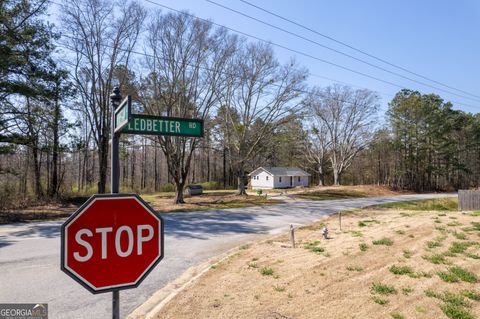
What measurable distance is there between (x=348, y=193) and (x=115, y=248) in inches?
1427

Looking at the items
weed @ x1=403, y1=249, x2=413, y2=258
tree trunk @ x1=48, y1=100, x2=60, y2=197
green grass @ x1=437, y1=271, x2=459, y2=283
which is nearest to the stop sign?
green grass @ x1=437, y1=271, x2=459, y2=283

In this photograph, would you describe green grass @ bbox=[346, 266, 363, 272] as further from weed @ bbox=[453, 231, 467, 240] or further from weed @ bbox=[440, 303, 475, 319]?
weed @ bbox=[453, 231, 467, 240]

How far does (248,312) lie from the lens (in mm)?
4559

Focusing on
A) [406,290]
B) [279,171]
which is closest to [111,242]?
[406,290]

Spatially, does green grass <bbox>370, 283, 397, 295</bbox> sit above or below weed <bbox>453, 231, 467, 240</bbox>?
below

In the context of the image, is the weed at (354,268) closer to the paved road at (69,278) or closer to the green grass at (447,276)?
the green grass at (447,276)

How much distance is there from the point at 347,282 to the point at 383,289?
0.63 m

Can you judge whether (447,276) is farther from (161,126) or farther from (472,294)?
(161,126)

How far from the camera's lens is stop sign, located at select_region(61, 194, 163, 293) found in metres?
2.33

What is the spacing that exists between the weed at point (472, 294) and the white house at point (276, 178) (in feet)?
144

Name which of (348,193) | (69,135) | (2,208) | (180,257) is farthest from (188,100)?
(348,193)

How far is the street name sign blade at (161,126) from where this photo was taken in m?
2.77

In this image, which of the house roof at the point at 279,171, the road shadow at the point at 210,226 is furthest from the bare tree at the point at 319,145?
the road shadow at the point at 210,226

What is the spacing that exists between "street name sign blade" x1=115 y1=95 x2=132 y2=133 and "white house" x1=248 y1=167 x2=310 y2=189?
46667 mm
